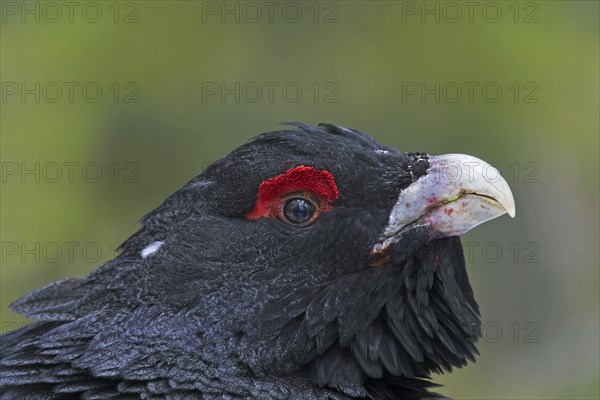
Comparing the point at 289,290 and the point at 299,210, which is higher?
the point at 299,210

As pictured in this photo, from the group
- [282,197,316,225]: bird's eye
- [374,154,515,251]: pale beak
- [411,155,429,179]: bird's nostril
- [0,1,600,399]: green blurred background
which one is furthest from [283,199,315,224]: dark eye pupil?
[0,1,600,399]: green blurred background

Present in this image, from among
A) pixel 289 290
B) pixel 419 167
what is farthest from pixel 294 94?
pixel 289 290

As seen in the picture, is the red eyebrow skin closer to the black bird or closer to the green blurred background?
the black bird

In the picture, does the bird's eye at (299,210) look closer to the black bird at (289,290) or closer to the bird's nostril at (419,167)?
the black bird at (289,290)

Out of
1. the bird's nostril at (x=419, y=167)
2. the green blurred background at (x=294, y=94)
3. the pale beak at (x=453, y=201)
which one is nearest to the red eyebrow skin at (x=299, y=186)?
the pale beak at (x=453, y=201)

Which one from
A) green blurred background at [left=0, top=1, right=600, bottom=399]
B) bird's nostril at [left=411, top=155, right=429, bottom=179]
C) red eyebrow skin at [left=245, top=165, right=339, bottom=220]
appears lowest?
red eyebrow skin at [left=245, top=165, right=339, bottom=220]

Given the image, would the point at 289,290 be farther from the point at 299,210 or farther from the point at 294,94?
the point at 294,94
